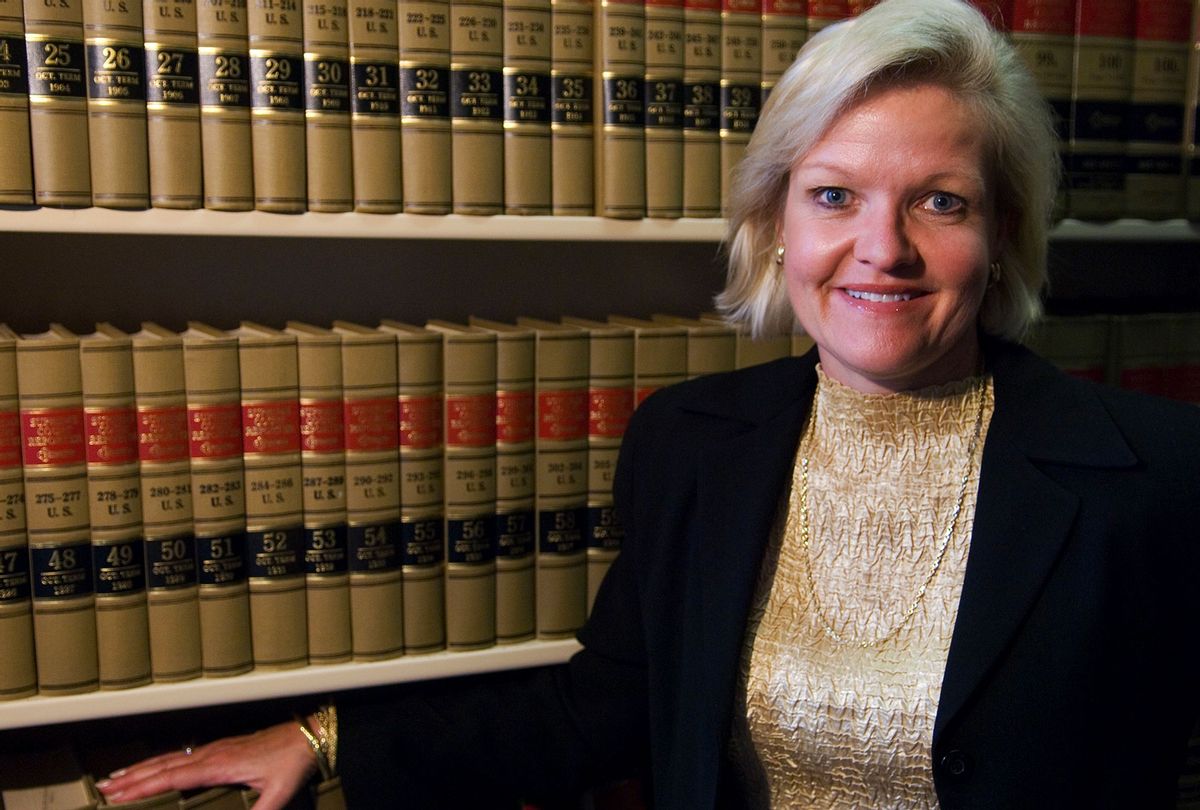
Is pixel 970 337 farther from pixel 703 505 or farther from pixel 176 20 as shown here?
pixel 176 20

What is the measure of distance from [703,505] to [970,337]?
12.5 inches

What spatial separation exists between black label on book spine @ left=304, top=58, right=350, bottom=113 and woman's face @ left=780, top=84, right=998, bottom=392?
0.46 meters

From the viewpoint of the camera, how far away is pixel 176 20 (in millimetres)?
1035

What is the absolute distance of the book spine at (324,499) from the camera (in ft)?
3.73

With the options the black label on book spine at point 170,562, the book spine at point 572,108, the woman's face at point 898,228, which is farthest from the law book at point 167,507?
the woman's face at point 898,228

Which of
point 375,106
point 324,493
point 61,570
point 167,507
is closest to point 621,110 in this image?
point 375,106

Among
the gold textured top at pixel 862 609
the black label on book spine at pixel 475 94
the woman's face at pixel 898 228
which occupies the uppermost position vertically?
the black label on book spine at pixel 475 94

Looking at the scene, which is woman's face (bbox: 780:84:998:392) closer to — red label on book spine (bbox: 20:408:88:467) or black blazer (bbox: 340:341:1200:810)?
black blazer (bbox: 340:341:1200:810)

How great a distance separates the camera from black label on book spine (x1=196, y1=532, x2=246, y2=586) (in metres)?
1.13

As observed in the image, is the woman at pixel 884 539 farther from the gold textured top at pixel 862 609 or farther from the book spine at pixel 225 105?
the book spine at pixel 225 105

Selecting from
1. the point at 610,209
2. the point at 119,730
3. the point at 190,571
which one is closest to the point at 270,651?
the point at 190,571

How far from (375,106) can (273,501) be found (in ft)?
1.38

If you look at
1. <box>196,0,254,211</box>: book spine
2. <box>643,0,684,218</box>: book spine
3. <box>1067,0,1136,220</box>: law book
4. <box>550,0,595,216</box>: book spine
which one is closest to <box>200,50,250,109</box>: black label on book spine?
<box>196,0,254,211</box>: book spine

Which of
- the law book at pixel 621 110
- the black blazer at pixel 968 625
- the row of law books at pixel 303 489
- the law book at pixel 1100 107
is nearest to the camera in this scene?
the black blazer at pixel 968 625
